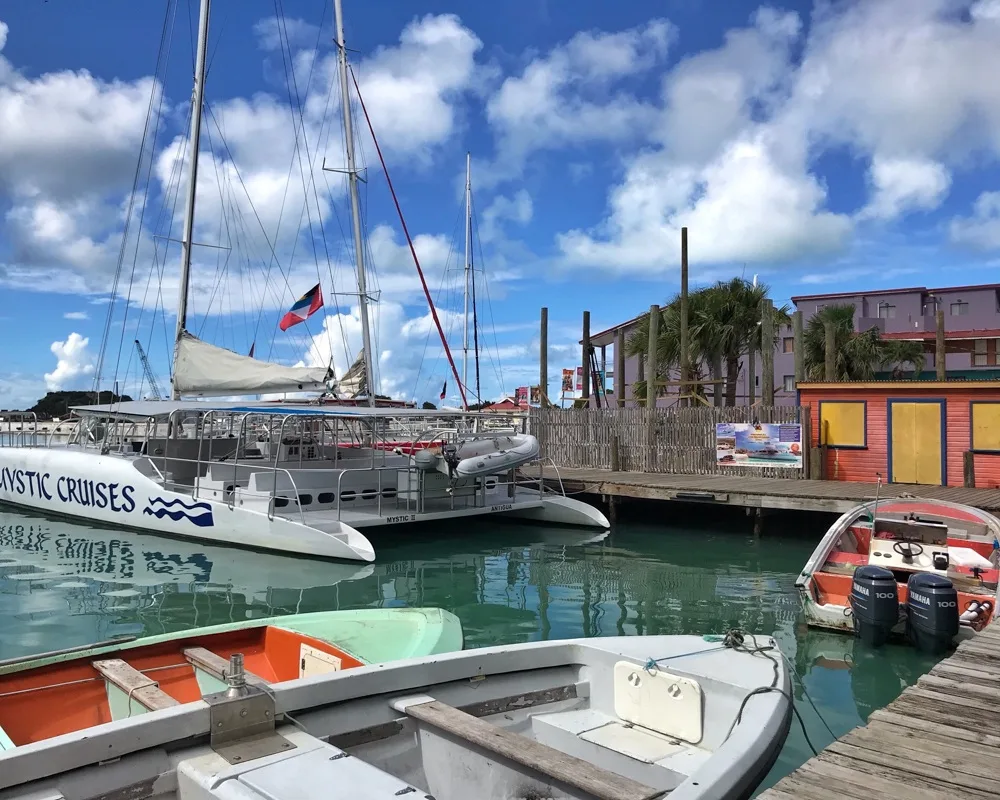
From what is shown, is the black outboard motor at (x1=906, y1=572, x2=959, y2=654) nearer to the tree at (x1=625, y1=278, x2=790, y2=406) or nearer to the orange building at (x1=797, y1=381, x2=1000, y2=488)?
the orange building at (x1=797, y1=381, x2=1000, y2=488)

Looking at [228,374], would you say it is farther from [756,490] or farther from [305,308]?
[756,490]

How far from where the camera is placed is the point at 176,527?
1507 centimetres

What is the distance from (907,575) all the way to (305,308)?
1395 cm

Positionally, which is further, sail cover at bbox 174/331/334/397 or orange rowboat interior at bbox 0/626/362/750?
sail cover at bbox 174/331/334/397

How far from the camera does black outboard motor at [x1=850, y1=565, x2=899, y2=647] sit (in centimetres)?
842

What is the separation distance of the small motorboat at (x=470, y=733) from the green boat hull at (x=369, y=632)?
153 centimetres

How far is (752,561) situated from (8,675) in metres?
11.8

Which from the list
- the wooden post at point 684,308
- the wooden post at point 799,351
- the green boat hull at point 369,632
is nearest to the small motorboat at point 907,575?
the green boat hull at point 369,632

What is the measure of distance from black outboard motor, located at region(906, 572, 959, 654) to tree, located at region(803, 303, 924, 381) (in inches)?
857

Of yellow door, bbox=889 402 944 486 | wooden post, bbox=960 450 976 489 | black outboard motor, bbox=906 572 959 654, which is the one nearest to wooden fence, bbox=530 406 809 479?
yellow door, bbox=889 402 944 486

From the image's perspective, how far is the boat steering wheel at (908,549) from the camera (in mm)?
9555

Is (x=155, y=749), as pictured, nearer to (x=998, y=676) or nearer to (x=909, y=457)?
(x=998, y=676)

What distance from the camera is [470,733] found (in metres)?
4.00

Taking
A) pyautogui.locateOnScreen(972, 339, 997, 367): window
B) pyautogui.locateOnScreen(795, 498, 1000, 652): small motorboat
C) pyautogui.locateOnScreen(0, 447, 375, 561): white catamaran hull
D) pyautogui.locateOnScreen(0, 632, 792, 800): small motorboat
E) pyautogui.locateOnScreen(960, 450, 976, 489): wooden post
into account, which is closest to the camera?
pyautogui.locateOnScreen(0, 632, 792, 800): small motorboat
